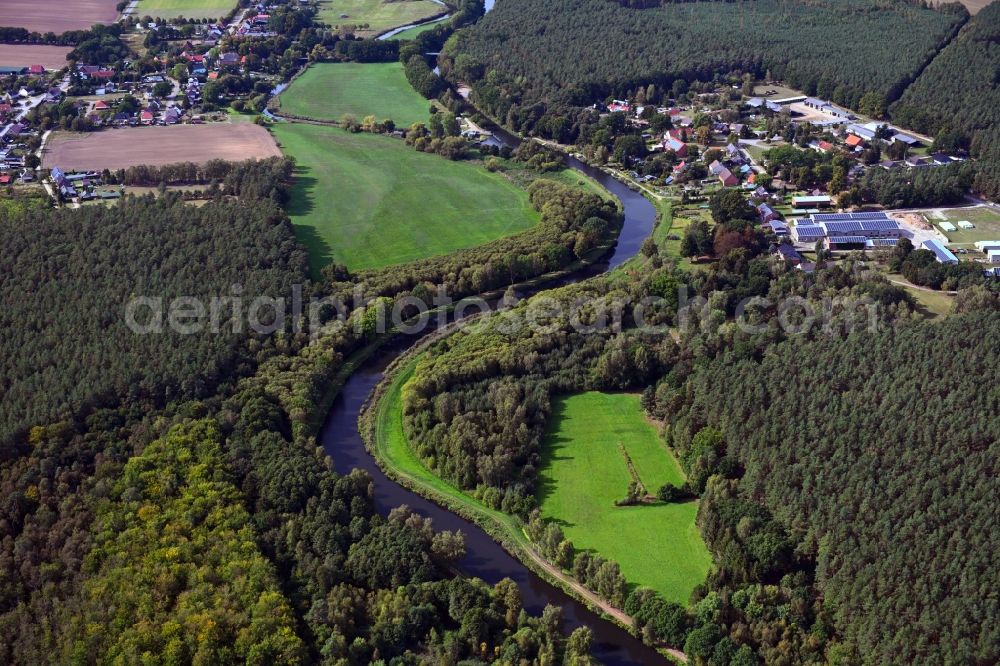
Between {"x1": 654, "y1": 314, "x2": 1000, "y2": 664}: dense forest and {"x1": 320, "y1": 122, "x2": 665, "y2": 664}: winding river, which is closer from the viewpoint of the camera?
{"x1": 654, "y1": 314, "x2": 1000, "y2": 664}: dense forest

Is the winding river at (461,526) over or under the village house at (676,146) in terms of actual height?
under

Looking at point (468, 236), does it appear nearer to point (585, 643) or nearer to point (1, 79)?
point (585, 643)

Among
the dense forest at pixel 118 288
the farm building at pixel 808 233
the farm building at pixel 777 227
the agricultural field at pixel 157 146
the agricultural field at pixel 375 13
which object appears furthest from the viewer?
the agricultural field at pixel 375 13

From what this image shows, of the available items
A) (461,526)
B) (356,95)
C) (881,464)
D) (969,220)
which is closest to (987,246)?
(969,220)

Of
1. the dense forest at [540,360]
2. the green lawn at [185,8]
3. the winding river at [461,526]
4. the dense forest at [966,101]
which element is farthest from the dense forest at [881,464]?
the green lawn at [185,8]

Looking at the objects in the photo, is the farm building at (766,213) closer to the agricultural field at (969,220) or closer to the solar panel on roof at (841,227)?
the solar panel on roof at (841,227)

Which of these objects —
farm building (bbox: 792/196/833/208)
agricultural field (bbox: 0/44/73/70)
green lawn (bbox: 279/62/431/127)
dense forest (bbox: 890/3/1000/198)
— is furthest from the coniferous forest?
agricultural field (bbox: 0/44/73/70)

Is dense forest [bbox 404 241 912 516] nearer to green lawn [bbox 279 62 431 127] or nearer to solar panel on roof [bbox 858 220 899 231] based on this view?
solar panel on roof [bbox 858 220 899 231]
